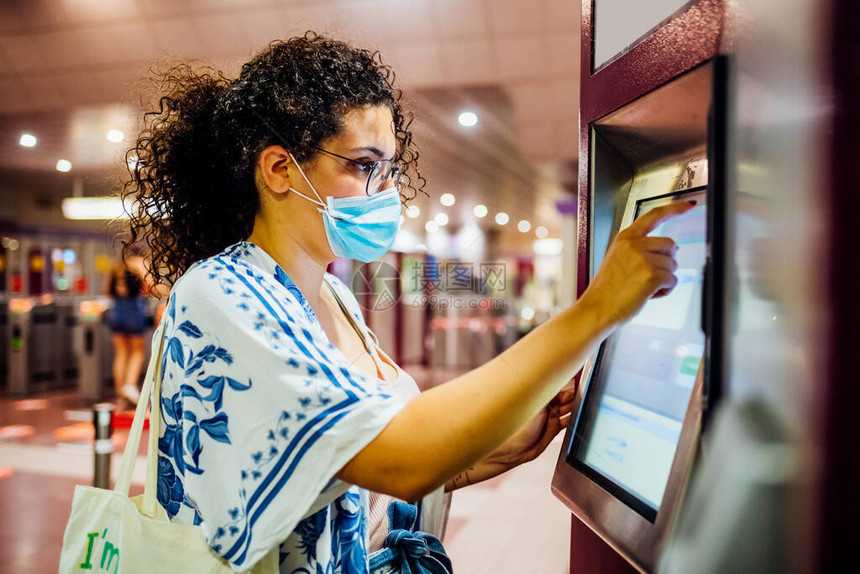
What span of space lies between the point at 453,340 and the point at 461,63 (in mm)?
2105

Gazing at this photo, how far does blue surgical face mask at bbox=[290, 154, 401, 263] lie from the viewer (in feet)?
2.75

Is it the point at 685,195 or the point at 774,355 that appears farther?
the point at 685,195

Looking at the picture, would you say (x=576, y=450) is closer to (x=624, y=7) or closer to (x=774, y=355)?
(x=774, y=355)

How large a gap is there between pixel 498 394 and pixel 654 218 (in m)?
0.24

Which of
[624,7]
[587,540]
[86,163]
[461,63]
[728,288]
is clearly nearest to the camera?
[728,288]

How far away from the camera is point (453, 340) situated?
7.47ft

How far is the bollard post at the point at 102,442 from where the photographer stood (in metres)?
2.17

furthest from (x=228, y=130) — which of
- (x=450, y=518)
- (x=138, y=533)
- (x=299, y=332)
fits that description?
(x=450, y=518)

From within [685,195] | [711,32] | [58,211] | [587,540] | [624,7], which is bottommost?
[587,540]

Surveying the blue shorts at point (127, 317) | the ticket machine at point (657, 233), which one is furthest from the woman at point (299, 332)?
the blue shorts at point (127, 317)

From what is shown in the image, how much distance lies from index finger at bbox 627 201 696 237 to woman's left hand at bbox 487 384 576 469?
16.2 inches

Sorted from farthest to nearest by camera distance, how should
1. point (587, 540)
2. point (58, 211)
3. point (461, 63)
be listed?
point (58, 211) → point (461, 63) → point (587, 540)

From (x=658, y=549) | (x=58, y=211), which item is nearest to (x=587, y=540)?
(x=658, y=549)

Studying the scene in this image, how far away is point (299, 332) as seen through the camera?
642mm
